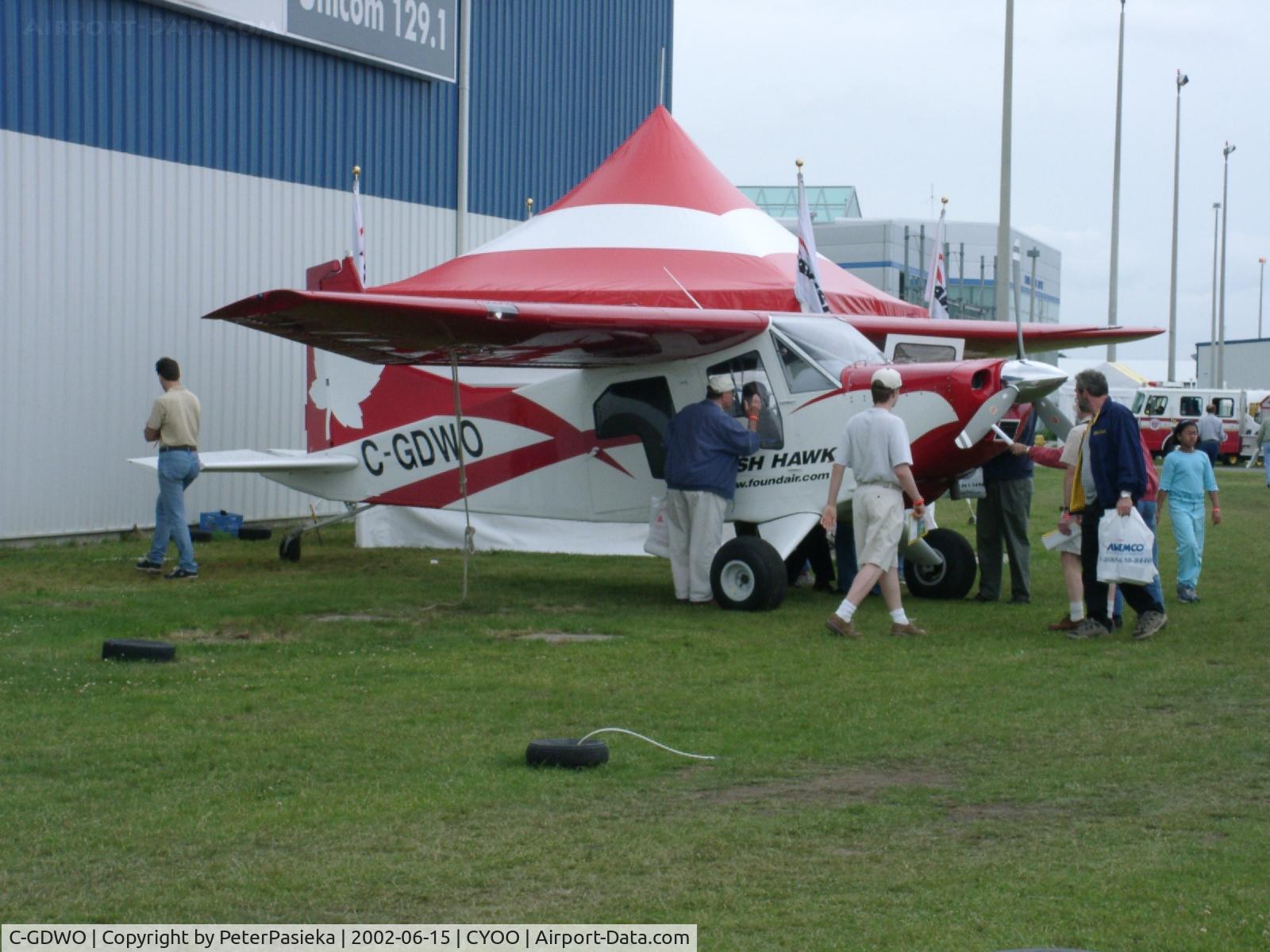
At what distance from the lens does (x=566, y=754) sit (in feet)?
20.1

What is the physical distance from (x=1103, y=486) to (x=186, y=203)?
11.8m

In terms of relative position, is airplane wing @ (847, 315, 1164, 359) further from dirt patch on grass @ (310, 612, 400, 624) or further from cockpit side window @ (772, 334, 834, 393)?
dirt patch on grass @ (310, 612, 400, 624)

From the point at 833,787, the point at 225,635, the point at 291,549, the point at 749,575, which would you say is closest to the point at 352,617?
the point at 225,635

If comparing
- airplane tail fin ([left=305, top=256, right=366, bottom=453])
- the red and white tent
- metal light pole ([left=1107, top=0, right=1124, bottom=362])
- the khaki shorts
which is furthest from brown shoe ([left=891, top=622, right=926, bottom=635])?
metal light pole ([left=1107, top=0, right=1124, bottom=362])

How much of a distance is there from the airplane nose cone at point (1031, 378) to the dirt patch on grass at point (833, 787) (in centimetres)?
530

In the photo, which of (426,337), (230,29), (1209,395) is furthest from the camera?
(1209,395)

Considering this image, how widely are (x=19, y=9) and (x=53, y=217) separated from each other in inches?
83.7

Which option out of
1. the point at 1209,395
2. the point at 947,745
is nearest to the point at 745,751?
the point at 947,745

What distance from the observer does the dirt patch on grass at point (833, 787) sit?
5742 mm

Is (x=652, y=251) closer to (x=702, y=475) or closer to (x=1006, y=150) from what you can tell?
(x=702, y=475)

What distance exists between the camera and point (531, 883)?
459 centimetres

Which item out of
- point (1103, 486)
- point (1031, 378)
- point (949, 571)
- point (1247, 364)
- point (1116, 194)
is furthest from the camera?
point (1247, 364)

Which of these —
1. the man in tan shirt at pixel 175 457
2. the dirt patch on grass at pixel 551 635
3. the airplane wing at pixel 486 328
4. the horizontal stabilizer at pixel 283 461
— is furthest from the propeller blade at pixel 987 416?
the man in tan shirt at pixel 175 457

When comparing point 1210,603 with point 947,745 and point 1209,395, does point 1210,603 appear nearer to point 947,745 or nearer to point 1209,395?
point 947,745
